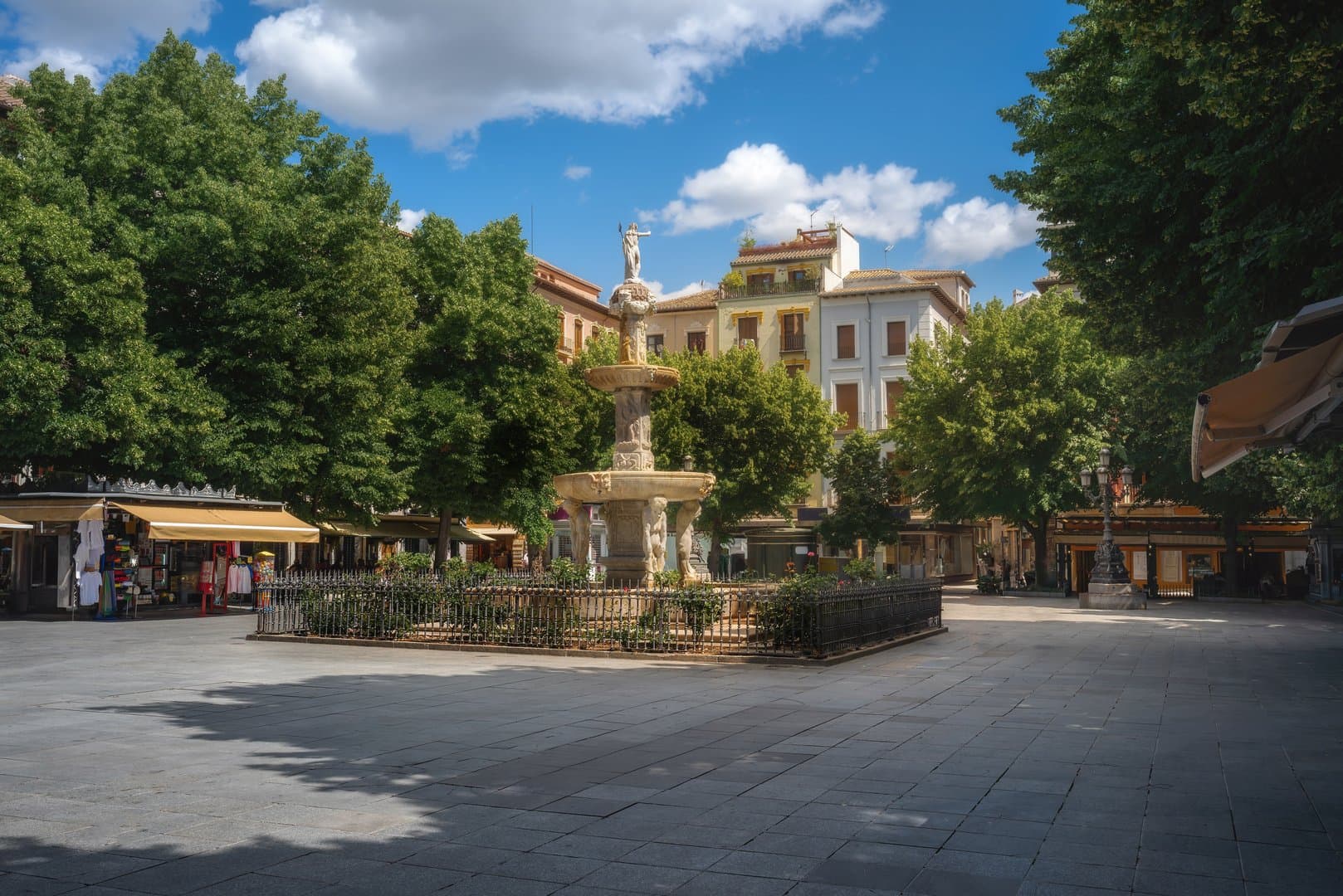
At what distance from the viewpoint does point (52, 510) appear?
2645 cm

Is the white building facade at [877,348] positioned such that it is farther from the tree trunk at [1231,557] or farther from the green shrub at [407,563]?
the green shrub at [407,563]

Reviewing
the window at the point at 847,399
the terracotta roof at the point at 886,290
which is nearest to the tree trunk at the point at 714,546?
the window at the point at 847,399

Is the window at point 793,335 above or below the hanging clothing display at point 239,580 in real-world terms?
above

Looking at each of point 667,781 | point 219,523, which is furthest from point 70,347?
point 667,781

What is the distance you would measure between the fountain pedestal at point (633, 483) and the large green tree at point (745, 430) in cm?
1946

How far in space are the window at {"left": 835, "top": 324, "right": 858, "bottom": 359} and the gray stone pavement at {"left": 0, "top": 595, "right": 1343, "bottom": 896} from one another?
42.3 metres

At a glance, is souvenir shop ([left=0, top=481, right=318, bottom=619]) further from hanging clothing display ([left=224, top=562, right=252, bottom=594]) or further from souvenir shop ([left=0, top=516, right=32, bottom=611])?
souvenir shop ([left=0, top=516, right=32, bottom=611])

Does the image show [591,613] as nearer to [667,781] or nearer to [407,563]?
A: [407,563]

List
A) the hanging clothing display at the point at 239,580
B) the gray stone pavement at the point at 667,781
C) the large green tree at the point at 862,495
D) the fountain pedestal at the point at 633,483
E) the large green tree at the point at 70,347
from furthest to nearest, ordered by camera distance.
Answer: the large green tree at the point at 862,495, the hanging clothing display at the point at 239,580, the large green tree at the point at 70,347, the fountain pedestal at the point at 633,483, the gray stone pavement at the point at 667,781

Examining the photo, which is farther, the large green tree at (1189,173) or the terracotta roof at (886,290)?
the terracotta roof at (886,290)

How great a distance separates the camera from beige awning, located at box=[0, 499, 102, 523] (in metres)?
26.2

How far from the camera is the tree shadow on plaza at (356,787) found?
222 inches

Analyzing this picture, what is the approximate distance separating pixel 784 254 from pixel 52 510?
132 feet

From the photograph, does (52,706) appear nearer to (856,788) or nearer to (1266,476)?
(856,788)
